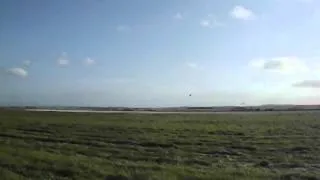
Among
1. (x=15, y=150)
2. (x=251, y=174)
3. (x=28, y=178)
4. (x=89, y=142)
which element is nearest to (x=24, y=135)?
(x=89, y=142)

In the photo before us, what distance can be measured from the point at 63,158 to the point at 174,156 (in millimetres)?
5967

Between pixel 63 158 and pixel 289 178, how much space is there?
34.2 ft

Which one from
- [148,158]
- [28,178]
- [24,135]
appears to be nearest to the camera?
[28,178]

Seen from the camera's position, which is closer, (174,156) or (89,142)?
(174,156)

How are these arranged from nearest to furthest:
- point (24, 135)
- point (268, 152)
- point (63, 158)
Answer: point (63, 158), point (268, 152), point (24, 135)

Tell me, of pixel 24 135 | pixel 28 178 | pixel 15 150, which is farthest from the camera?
pixel 24 135

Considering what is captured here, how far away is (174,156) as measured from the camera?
23469 millimetres

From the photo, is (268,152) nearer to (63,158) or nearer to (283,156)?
(283,156)

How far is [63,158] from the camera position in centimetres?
2097

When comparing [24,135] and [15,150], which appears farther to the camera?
[24,135]

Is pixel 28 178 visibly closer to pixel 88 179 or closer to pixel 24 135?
pixel 88 179

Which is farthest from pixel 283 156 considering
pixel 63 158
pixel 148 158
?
pixel 63 158

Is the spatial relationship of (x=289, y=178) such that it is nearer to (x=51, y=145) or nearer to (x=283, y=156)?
(x=283, y=156)

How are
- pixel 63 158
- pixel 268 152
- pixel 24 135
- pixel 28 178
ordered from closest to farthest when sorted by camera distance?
1. pixel 28 178
2. pixel 63 158
3. pixel 268 152
4. pixel 24 135
